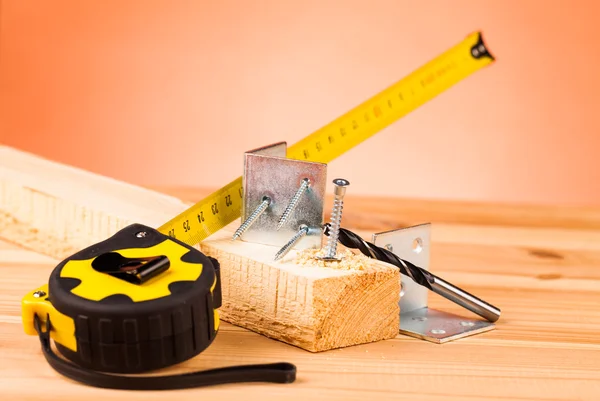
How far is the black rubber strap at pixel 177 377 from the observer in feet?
2.99

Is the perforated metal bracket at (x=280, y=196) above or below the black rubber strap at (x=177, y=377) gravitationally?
above

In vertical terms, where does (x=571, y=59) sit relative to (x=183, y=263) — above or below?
above

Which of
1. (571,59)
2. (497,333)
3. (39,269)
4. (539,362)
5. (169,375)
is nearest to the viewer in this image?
(169,375)

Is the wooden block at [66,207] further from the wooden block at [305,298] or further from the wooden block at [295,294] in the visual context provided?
the wooden block at [305,298]

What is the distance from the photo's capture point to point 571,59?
2771 mm

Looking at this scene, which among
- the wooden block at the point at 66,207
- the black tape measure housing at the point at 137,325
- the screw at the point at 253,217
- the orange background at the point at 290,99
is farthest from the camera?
the orange background at the point at 290,99

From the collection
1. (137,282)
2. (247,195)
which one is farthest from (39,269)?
(137,282)

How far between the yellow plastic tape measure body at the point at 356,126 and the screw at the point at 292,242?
12cm

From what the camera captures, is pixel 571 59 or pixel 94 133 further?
pixel 94 133

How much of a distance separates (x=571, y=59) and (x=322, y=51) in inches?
29.1

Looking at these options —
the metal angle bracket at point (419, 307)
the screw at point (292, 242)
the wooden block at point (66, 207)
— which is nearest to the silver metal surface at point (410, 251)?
the metal angle bracket at point (419, 307)

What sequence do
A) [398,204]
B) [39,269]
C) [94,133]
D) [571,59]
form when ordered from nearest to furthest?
1. [39,269]
2. [398,204]
3. [571,59]
4. [94,133]

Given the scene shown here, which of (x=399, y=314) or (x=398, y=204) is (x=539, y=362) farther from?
(x=398, y=204)

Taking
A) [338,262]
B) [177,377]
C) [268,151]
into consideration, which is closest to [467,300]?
[338,262]
